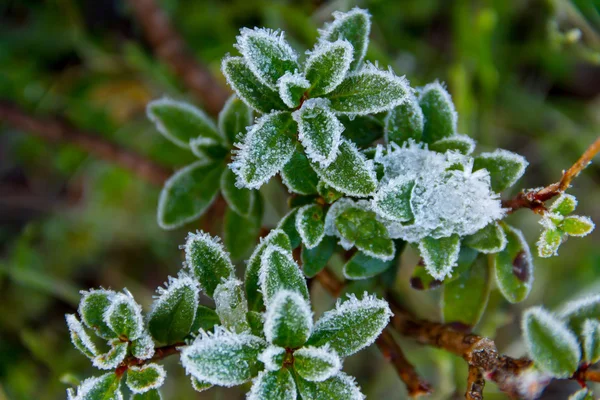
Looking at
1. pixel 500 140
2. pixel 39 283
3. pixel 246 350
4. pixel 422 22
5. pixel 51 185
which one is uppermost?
pixel 422 22

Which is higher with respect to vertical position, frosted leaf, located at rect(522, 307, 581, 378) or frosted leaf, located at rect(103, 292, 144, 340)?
frosted leaf, located at rect(522, 307, 581, 378)

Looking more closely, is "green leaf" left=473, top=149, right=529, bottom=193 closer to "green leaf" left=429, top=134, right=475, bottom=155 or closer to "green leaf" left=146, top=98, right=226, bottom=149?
"green leaf" left=429, top=134, right=475, bottom=155

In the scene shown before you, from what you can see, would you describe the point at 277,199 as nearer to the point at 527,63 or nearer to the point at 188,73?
the point at 188,73

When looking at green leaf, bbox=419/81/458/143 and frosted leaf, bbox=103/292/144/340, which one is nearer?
frosted leaf, bbox=103/292/144/340

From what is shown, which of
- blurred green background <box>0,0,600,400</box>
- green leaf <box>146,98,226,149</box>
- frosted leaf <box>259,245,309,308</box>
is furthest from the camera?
blurred green background <box>0,0,600,400</box>

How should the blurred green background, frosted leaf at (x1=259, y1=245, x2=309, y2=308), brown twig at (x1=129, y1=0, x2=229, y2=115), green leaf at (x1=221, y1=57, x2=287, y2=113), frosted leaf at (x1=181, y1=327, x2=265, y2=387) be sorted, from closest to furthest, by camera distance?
frosted leaf at (x1=181, y1=327, x2=265, y2=387), frosted leaf at (x1=259, y1=245, x2=309, y2=308), green leaf at (x1=221, y1=57, x2=287, y2=113), brown twig at (x1=129, y1=0, x2=229, y2=115), the blurred green background

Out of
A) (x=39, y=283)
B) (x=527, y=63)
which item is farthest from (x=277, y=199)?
(x=527, y=63)

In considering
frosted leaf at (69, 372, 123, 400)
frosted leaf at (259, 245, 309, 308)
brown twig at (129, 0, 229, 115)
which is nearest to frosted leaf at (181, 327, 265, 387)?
frosted leaf at (259, 245, 309, 308)
